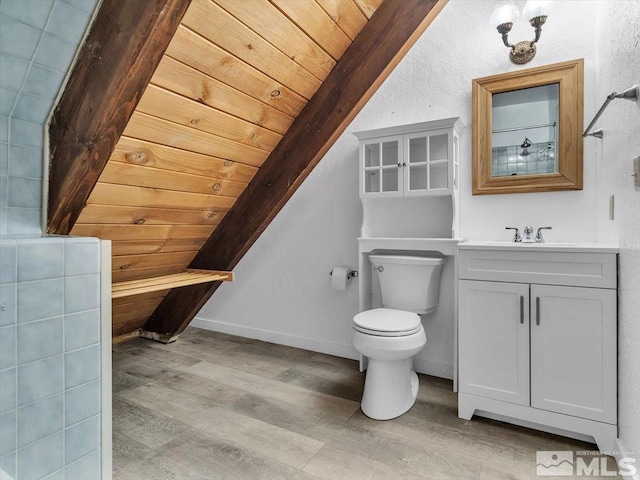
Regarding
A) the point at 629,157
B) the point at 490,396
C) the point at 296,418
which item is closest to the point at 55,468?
the point at 296,418

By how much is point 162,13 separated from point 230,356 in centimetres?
208

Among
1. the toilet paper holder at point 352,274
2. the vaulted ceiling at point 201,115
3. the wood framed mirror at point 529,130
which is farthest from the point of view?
the toilet paper holder at point 352,274

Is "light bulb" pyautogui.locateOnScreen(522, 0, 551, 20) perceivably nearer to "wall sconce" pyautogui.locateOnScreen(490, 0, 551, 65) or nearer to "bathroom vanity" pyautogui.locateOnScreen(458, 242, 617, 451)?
"wall sconce" pyautogui.locateOnScreen(490, 0, 551, 65)

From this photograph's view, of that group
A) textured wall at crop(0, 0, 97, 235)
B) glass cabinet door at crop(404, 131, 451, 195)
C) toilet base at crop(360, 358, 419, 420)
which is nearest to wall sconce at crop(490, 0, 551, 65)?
glass cabinet door at crop(404, 131, 451, 195)

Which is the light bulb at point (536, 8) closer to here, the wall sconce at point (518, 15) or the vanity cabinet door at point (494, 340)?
the wall sconce at point (518, 15)

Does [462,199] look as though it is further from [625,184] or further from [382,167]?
[625,184]

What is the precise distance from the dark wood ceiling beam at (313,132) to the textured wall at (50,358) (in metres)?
1.23

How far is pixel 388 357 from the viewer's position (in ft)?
5.47

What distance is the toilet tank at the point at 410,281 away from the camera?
2023 millimetres


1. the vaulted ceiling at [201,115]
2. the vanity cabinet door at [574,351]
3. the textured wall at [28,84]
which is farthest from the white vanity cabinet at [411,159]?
the textured wall at [28,84]

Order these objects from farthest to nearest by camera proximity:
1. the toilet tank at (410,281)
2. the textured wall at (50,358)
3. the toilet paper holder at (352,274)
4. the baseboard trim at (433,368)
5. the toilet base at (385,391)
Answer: the toilet paper holder at (352,274) → the baseboard trim at (433,368) → the toilet tank at (410,281) → the toilet base at (385,391) → the textured wall at (50,358)

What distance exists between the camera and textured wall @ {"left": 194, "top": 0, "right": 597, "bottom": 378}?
1856 millimetres

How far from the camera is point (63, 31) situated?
123 cm

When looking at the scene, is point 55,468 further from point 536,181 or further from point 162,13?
point 536,181
